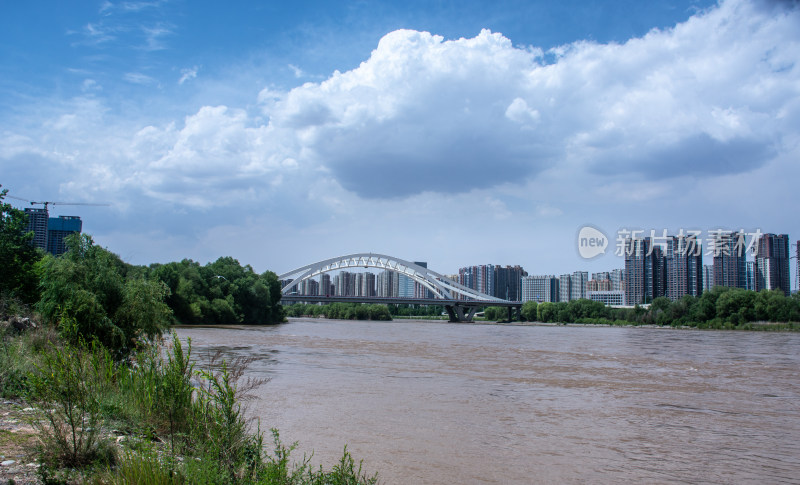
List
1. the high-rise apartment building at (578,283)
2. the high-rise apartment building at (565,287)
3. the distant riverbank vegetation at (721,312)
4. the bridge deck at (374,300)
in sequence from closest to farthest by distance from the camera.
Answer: the distant riverbank vegetation at (721,312) → the bridge deck at (374,300) → the high-rise apartment building at (578,283) → the high-rise apartment building at (565,287)

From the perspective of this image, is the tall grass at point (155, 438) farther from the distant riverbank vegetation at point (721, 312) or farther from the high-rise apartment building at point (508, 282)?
the high-rise apartment building at point (508, 282)

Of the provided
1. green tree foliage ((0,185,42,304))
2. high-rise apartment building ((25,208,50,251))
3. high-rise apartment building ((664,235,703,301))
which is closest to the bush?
green tree foliage ((0,185,42,304))

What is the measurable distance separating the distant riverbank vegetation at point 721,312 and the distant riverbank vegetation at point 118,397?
215ft

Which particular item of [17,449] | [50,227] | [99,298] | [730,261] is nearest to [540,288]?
[730,261]

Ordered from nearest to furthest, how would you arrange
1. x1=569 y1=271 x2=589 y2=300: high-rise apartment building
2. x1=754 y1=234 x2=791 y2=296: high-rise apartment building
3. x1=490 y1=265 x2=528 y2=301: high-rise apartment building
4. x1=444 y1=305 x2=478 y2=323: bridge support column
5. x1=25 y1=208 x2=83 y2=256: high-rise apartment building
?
x1=25 y1=208 x2=83 y2=256: high-rise apartment building
x1=444 y1=305 x2=478 y2=323: bridge support column
x1=754 y1=234 x2=791 y2=296: high-rise apartment building
x1=569 y1=271 x2=589 y2=300: high-rise apartment building
x1=490 y1=265 x2=528 y2=301: high-rise apartment building

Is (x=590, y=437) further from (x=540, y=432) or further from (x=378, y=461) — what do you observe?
(x=378, y=461)

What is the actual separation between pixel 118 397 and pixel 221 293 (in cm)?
5472

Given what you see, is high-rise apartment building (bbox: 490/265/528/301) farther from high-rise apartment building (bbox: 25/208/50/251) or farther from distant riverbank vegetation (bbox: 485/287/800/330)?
high-rise apartment building (bbox: 25/208/50/251)

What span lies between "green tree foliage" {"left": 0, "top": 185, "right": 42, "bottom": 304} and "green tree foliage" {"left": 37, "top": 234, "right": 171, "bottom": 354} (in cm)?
463

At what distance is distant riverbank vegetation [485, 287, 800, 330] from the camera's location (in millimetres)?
60938

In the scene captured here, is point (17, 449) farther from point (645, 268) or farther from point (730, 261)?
point (645, 268)

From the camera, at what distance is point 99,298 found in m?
11.9

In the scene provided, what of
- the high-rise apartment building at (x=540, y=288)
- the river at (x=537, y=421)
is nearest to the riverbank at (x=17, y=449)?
the river at (x=537, y=421)

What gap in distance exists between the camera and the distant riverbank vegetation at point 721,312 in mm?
60938
